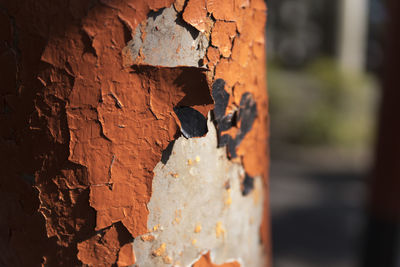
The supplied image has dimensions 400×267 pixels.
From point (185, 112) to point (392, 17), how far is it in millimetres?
2292

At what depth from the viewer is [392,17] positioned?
2.45 m

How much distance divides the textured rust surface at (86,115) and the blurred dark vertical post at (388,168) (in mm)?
2113

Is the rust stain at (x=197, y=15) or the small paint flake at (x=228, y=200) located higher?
the rust stain at (x=197, y=15)

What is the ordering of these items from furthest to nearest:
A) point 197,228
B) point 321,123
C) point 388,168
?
1. point 321,123
2. point 388,168
3. point 197,228

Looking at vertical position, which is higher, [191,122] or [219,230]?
[191,122]

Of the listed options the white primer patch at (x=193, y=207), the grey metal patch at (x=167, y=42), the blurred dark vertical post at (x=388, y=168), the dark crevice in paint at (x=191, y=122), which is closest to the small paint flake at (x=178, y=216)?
the white primer patch at (x=193, y=207)

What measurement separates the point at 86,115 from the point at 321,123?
610cm

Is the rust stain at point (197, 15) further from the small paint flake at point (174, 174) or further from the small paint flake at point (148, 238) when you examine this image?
the small paint flake at point (148, 238)

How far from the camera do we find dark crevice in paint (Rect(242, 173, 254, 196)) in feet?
2.38

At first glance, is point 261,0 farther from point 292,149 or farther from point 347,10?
point 347,10

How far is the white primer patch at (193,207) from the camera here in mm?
611

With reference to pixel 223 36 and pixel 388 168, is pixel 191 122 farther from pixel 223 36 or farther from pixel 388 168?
pixel 388 168

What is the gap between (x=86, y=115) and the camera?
1.80 ft

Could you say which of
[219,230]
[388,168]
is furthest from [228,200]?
[388,168]
